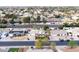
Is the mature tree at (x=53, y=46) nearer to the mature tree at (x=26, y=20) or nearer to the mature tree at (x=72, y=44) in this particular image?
the mature tree at (x=72, y=44)

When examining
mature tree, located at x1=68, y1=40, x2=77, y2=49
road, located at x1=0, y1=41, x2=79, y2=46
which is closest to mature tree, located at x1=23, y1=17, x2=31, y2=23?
road, located at x1=0, y1=41, x2=79, y2=46

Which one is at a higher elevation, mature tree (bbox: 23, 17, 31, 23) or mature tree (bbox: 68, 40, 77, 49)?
mature tree (bbox: 23, 17, 31, 23)

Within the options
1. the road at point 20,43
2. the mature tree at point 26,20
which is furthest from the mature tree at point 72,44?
the mature tree at point 26,20

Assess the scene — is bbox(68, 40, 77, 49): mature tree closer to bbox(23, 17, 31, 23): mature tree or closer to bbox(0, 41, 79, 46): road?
bbox(0, 41, 79, 46): road

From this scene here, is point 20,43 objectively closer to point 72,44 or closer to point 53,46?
point 53,46

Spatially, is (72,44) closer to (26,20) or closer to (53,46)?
(53,46)

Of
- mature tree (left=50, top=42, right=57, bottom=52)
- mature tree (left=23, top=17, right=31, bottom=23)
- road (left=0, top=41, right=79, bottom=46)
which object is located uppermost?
mature tree (left=23, top=17, right=31, bottom=23)

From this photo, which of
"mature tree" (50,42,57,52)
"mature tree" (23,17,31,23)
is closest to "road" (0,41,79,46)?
"mature tree" (50,42,57,52)

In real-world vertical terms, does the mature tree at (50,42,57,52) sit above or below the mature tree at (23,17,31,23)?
below

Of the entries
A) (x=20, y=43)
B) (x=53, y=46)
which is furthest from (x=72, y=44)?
(x=20, y=43)

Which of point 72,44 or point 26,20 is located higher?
point 26,20

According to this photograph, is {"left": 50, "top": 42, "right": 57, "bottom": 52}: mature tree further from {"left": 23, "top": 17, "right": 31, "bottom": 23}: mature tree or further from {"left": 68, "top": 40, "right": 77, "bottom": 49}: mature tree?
{"left": 23, "top": 17, "right": 31, "bottom": 23}: mature tree
